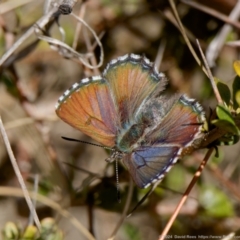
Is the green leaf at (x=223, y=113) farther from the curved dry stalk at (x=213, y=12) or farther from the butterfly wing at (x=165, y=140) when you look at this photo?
the curved dry stalk at (x=213, y=12)

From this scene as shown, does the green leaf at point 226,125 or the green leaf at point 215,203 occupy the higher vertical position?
the green leaf at point 226,125

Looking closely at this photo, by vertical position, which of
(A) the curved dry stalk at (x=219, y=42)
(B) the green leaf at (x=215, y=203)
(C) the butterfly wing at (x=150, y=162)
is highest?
(A) the curved dry stalk at (x=219, y=42)

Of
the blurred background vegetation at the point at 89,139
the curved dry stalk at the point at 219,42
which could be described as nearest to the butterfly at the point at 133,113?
the blurred background vegetation at the point at 89,139

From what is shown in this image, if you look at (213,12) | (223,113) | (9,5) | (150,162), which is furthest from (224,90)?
(9,5)

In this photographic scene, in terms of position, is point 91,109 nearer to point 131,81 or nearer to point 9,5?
point 131,81

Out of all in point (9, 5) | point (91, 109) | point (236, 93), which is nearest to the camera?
point (236, 93)

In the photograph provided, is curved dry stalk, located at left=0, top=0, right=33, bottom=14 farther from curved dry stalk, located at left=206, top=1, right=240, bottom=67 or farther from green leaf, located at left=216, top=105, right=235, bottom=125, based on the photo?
green leaf, located at left=216, top=105, right=235, bottom=125
